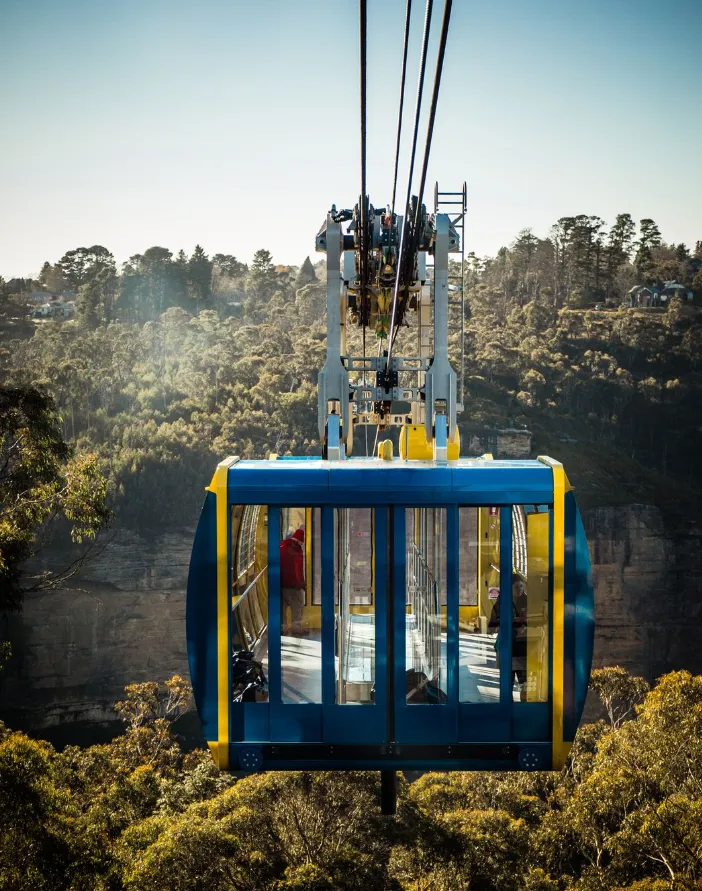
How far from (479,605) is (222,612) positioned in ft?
6.48

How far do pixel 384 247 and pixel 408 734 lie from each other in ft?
12.3

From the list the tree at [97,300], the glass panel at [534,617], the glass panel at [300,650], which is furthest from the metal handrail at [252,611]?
the tree at [97,300]

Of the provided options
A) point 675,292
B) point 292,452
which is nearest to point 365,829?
point 292,452

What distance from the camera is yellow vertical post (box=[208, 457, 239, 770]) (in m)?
4.11

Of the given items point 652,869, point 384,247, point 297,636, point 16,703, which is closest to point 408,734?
point 297,636

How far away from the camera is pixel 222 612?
4.14 metres

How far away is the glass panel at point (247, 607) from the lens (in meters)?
4.23

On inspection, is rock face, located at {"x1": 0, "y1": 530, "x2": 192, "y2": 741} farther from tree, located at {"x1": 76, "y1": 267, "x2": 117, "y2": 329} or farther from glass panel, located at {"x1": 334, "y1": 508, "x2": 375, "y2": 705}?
glass panel, located at {"x1": 334, "y1": 508, "x2": 375, "y2": 705}

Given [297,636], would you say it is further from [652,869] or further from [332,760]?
[652,869]

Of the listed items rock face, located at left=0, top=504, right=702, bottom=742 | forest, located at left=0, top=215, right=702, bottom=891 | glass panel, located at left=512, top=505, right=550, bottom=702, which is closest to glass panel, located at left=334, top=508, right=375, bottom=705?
glass panel, located at left=512, top=505, right=550, bottom=702

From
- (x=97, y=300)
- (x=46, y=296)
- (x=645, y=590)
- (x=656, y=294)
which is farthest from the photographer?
(x=46, y=296)

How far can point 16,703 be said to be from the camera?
3189 cm

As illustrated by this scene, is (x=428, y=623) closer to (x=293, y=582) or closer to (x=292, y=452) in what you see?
(x=293, y=582)

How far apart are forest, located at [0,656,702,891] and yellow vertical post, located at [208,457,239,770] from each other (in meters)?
8.08
